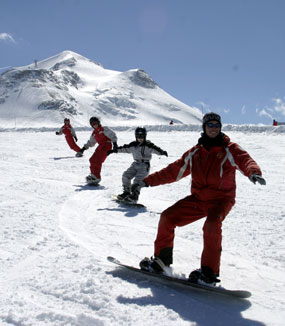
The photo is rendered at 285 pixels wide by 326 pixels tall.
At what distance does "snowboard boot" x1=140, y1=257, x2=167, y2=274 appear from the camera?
313 centimetres

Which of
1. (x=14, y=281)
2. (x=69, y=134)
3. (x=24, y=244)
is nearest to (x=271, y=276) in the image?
(x=14, y=281)

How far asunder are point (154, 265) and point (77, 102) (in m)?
151

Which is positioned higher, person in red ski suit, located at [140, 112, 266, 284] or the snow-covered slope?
the snow-covered slope

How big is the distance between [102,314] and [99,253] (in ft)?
4.24

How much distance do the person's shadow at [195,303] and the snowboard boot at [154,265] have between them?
0.33 ft

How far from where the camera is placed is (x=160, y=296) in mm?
2781

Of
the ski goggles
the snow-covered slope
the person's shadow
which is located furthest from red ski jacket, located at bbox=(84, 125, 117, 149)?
the snow-covered slope

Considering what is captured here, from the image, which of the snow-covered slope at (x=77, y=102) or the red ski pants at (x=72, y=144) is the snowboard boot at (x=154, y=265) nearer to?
the red ski pants at (x=72, y=144)

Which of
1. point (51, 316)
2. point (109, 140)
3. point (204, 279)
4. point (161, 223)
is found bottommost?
point (51, 316)

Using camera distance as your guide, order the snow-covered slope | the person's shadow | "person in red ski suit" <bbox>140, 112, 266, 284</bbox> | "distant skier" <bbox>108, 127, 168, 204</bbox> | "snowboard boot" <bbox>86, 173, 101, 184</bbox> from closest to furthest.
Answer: the person's shadow, "person in red ski suit" <bbox>140, 112, 266, 284</bbox>, "distant skier" <bbox>108, 127, 168, 204</bbox>, "snowboard boot" <bbox>86, 173, 101, 184</bbox>, the snow-covered slope

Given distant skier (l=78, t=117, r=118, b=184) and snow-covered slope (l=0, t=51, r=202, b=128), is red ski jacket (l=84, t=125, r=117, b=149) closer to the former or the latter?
distant skier (l=78, t=117, r=118, b=184)

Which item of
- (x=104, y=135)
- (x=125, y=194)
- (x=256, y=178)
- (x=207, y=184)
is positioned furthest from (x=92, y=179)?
(x=256, y=178)

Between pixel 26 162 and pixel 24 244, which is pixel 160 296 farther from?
pixel 26 162

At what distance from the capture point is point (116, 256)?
368 centimetres
